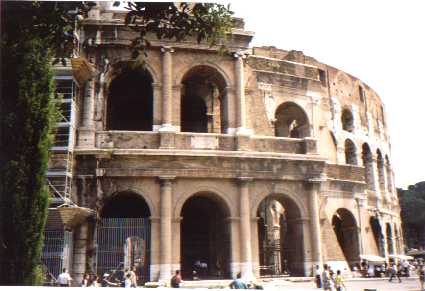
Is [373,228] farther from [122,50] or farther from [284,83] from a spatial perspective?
[122,50]

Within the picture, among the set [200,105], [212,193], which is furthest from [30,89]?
[200,105]

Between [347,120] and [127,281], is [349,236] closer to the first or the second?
[347,120]

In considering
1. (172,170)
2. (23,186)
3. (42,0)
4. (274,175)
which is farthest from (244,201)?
(42,0)

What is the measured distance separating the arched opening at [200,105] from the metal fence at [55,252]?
553 centimetres

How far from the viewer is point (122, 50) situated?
12836 millimetres

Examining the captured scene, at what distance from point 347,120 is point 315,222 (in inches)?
332

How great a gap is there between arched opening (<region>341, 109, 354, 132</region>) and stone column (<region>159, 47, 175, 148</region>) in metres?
10.2

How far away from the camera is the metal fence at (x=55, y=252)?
10438 millimetres

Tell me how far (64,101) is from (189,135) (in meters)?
3.35

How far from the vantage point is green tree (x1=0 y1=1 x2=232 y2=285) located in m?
5.96

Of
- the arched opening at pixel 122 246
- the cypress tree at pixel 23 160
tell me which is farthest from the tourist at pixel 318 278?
the cypress tree at pixel 23 160

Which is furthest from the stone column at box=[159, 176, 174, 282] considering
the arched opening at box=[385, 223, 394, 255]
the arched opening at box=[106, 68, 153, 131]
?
the arched opening at box=[385, 223, 394, 255]

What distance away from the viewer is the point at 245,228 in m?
12.5

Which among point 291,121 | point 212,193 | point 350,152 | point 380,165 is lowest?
point 212,193
